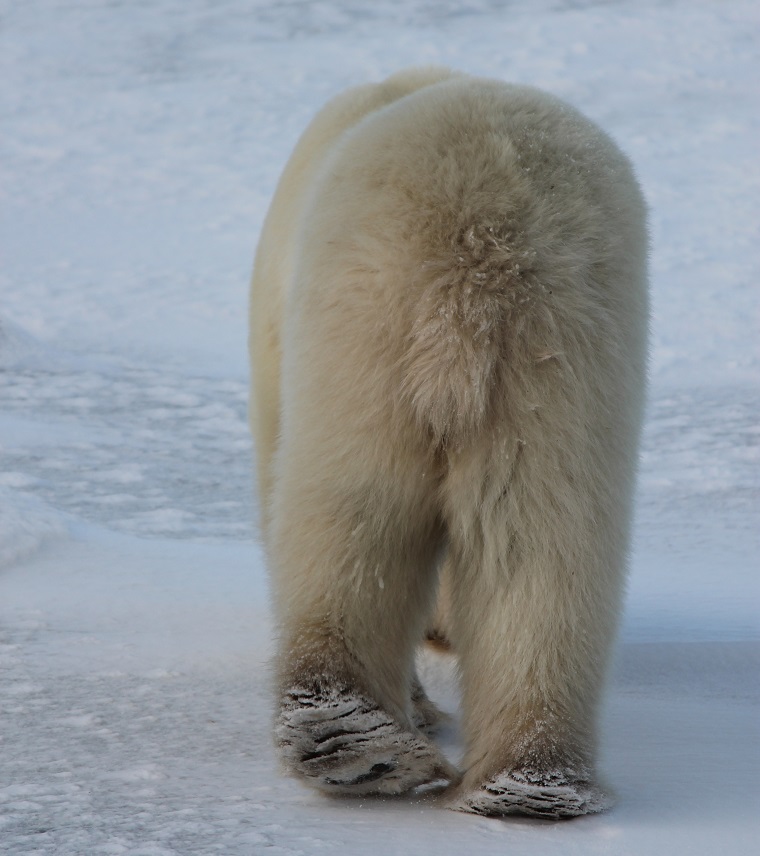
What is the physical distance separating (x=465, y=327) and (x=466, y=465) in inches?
8.3

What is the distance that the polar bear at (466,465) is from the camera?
1.83 metres

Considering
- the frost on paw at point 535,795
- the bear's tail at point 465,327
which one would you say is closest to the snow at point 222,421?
the frost on paw at point 535,795

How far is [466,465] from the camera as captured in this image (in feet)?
6.08

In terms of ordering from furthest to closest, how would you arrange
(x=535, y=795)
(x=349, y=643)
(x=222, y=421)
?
(x=222, y=421) → (x=349, y=643) → (x=535, y=795)

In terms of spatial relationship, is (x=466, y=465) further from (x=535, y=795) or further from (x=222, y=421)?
(x=222, y=421)

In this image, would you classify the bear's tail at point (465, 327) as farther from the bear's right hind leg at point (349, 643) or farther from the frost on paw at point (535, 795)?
the frost on paw at point (535, 795)

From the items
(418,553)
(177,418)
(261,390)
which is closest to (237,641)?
(261,390)

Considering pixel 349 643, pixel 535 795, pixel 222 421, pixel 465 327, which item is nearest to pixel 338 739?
pixel 349 643

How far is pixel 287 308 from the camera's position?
2.16 meters

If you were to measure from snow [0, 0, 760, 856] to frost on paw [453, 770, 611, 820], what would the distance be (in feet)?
0.10

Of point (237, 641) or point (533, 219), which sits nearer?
point (533, 219)

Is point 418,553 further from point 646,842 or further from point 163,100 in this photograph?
point 163,100

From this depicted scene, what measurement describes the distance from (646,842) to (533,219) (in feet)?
3.06

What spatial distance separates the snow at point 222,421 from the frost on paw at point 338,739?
6 cm
